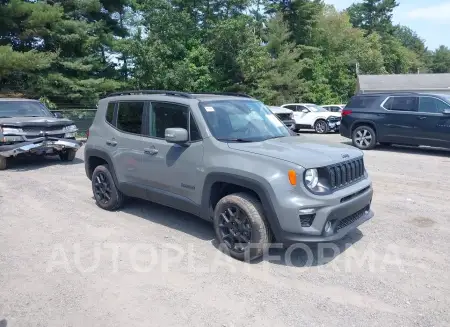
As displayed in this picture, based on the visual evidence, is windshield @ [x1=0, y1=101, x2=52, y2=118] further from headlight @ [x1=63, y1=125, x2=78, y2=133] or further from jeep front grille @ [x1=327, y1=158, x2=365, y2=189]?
jeep front grille @ [x1=327, y1=158, x2=365, y2=189]

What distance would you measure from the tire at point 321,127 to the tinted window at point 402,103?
21.7 feet

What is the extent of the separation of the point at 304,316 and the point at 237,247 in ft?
4.10

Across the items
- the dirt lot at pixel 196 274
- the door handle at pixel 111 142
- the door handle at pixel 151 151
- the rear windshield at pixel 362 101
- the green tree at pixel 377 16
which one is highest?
the green tree at pixel 377 16

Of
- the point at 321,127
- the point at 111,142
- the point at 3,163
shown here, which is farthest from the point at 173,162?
the point at 321,127

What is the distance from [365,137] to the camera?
12867 millimetres

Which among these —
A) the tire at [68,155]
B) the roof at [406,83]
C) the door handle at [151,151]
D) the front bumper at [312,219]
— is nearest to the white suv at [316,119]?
the tire at [68,155]

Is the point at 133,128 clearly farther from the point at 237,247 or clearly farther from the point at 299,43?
the point at 299,43

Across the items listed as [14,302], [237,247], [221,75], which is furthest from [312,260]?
[221,75]

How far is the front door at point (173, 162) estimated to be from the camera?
4.92m

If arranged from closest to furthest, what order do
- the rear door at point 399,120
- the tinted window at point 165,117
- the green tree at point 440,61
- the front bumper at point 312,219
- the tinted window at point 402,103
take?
the front bumper at point 312,219, the tinted window at point 165,117, the rear door at point 399,120, the tinted window at point 402,103, the green tree at point 440,61

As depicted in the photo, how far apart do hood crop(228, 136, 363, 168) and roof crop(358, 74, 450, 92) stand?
3403 centimetres

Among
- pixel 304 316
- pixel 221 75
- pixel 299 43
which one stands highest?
pixel 299 43

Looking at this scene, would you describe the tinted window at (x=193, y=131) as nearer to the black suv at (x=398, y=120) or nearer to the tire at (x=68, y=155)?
the tire at (x=68, y=155)

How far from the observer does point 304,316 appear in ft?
11.4
